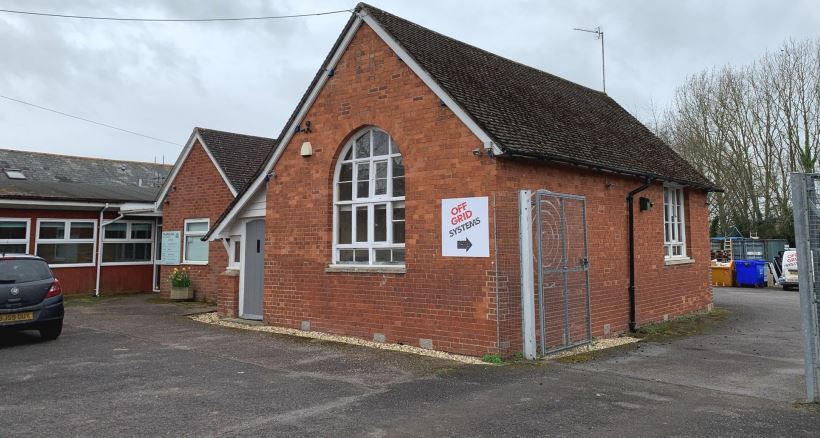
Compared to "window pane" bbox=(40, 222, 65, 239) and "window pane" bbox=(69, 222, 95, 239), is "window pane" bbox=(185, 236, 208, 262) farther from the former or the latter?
"window pane" bbox=(40, 222, 65, 239)

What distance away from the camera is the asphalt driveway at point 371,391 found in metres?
5.56

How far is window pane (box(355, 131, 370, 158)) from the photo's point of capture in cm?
1092

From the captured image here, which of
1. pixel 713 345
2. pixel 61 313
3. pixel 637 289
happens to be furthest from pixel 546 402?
pixel 61 313

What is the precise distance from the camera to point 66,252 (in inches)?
732

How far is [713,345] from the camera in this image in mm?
10266

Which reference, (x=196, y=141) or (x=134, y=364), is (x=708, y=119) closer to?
(x=196, y=141)

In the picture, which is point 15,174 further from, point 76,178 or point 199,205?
point 199,205

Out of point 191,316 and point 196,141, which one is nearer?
point 191,316

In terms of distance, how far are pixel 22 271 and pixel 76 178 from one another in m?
16.9

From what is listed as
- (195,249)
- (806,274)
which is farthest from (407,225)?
(195,249)

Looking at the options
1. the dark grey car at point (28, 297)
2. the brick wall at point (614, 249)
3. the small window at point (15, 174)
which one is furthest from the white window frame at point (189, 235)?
the brick wall at point (614, 249)

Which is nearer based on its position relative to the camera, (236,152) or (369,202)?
(369,202)

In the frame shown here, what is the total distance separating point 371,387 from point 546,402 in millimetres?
2110

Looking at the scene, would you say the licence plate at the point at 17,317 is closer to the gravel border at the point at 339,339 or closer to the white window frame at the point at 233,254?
the gravel border at the point at 339,339
